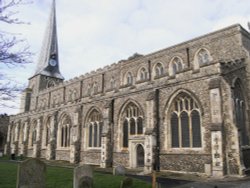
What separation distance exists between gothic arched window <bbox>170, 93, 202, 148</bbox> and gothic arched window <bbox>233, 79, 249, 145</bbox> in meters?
2.53

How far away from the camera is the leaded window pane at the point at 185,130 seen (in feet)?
53.6

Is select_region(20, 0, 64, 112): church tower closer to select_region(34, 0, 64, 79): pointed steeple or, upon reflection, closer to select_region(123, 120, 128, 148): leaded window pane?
select_region(34, 0, 64, 79): pointed steeple

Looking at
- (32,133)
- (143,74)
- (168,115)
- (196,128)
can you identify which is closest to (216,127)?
(196,128)

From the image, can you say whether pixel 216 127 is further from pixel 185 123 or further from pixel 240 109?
pixel 240 109

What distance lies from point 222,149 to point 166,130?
4319 millimetres

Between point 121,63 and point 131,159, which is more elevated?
point 121,63

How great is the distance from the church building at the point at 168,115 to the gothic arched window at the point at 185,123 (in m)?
0.06

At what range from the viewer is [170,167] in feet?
53.7

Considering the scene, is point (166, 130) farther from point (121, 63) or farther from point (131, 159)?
point (121, 63)

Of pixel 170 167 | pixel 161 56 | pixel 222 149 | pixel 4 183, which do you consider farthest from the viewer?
pixel 161 56

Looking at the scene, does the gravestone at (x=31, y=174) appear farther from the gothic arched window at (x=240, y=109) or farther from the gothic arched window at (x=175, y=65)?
the gothic arched window at (x=175, y=65)

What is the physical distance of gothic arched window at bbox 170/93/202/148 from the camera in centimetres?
1599

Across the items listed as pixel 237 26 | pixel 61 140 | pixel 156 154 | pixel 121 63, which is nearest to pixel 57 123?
pixel 61 140

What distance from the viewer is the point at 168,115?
57.2 feet
